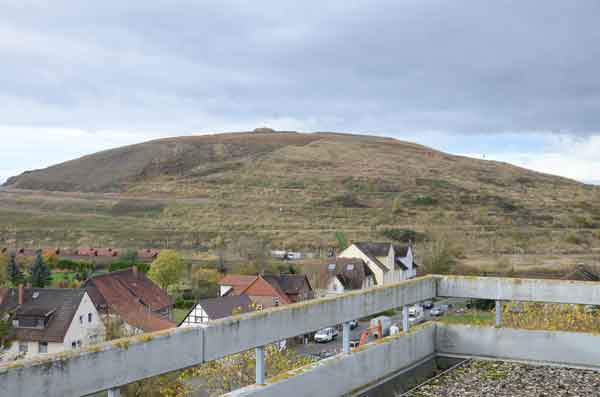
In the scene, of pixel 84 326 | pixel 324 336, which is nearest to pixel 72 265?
pixel 84 326

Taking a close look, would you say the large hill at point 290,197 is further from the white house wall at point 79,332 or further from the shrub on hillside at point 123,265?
the white house wall at point 79,332

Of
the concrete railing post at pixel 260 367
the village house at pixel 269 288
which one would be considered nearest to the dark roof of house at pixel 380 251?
the village house at pixel 269 288

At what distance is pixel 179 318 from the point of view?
4931 centimetres

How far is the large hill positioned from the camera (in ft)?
297

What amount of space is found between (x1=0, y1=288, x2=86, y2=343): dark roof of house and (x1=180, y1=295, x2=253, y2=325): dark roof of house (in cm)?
756

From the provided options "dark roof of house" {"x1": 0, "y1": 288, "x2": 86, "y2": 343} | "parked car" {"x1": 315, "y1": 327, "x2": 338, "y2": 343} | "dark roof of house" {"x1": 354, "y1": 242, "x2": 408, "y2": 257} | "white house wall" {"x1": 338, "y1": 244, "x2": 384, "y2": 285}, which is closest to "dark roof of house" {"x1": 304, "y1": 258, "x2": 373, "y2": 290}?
"white house wall" {"x1": 338, "y1": 244, "x2": 384, "y2": 285}

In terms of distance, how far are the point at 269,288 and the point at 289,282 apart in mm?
4632

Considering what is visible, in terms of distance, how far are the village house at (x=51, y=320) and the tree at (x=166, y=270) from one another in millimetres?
17006

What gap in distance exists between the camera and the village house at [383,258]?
66500 millimetres

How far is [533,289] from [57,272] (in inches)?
2717

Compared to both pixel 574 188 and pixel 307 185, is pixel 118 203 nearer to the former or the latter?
pixel 307 185

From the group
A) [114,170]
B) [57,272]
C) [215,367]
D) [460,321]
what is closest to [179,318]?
[57,272]

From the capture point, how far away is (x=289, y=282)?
53312 mm

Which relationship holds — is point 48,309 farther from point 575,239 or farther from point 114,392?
point 575,239
